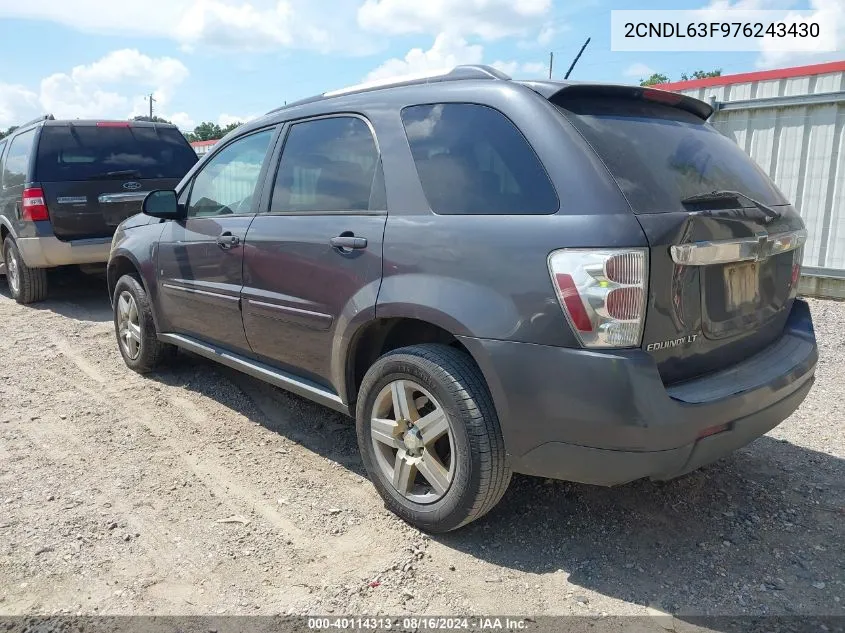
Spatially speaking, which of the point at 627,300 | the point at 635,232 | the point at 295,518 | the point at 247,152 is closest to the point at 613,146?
the point at 635,232

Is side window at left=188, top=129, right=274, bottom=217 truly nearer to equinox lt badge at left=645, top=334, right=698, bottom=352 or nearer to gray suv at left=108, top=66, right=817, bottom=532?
gray suv at left=108, top=66, right=817, bottom=532

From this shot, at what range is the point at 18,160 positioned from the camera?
751 cm

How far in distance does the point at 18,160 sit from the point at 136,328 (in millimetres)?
3958

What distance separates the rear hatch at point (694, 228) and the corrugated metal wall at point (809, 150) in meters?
4.85

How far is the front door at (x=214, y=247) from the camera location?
3773 mm

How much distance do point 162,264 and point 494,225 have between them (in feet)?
9.44

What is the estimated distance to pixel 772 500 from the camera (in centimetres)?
311

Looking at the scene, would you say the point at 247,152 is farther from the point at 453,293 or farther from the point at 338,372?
the point at 453,293

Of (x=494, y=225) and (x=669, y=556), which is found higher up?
(x=494, y=225)

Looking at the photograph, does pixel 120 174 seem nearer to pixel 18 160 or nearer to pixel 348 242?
pixel 18 160

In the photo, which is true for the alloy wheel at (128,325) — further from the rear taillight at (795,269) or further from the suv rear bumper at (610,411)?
the rear taillight at (795,269)

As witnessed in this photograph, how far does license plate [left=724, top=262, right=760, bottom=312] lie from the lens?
2.52 metres

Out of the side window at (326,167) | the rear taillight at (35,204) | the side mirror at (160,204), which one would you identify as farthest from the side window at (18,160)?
the side window at (326,167)

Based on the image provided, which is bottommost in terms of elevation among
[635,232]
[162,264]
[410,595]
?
[410,595]
